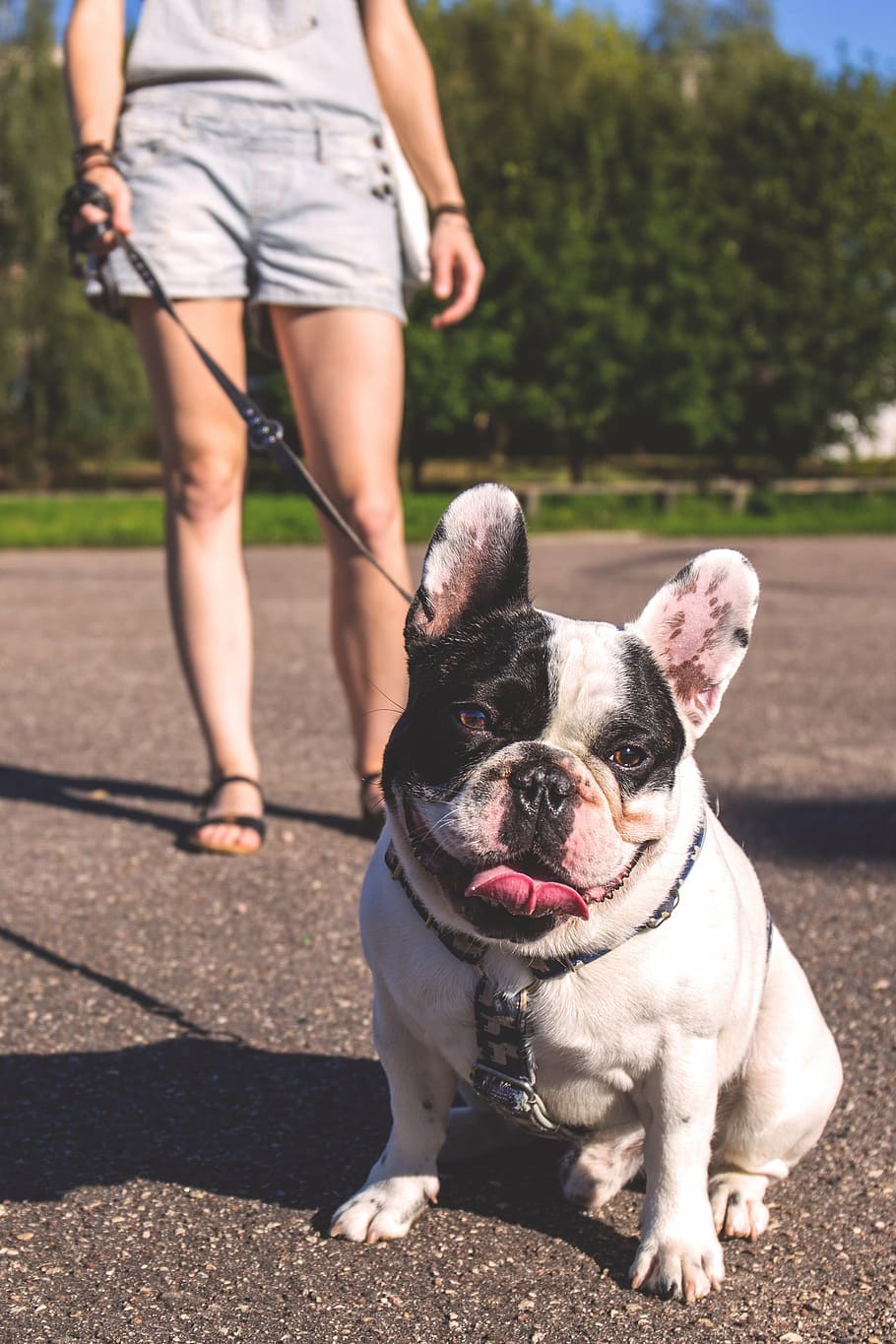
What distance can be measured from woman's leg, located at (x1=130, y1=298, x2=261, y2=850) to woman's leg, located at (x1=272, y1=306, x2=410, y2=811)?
211 millimetres

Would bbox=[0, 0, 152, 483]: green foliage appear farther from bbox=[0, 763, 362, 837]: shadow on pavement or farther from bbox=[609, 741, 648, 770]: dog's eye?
bbox=[609, 741, 648, 770]: dog's eye

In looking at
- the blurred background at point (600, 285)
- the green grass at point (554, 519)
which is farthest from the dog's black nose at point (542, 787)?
the blurred background at point (600, 285)

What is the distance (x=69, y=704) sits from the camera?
6.72m

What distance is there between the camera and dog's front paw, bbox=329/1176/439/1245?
233 centimetres

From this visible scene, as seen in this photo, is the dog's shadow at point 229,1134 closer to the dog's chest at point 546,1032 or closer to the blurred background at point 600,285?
the dog's chest at point 546,1032

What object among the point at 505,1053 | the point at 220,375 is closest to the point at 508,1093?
the point at 505,1053

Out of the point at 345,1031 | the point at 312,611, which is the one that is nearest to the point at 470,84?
the point at 312,611

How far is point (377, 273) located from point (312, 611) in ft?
18.7

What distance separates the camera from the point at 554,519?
1911cm

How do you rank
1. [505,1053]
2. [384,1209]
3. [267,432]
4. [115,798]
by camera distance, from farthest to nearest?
[115,798] → [267,432] → [384,1209] → [505,1053]

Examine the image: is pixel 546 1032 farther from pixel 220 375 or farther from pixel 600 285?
pixel 600 285

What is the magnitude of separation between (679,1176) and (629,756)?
628 millimetres

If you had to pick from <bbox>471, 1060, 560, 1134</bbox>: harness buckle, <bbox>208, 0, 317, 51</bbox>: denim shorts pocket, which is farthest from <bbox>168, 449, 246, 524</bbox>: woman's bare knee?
<bbox>471, 1060, 560, 1134</bbox>: harness buckle

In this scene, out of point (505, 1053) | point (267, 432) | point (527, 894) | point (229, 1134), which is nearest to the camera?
point (527, 894)
